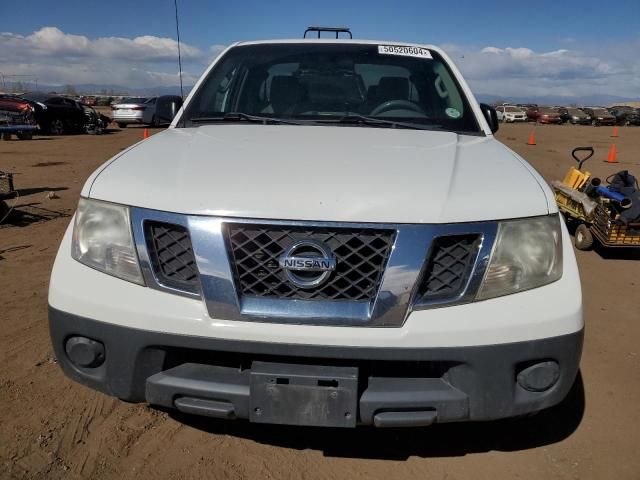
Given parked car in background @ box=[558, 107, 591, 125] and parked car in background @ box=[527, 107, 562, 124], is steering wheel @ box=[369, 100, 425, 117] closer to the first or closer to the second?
parked car in background @ box=[527, 107, 562, 124]

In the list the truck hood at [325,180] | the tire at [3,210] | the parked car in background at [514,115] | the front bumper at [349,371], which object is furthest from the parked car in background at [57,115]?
the parked car in background at [514,115]

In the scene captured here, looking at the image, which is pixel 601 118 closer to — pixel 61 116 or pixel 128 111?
pixel 128 111

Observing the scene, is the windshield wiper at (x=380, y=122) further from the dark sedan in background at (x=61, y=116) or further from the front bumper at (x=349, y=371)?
the dark sedan in background at (x=61, y=116)

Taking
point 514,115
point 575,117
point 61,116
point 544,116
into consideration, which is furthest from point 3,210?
point 575,117

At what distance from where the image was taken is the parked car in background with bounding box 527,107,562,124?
44.5m

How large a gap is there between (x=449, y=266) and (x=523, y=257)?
31 cm

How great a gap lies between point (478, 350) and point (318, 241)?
68 centimetres

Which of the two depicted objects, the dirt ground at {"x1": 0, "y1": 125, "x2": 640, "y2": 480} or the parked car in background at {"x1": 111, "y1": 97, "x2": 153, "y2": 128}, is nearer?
the dirt ground at {"x1": 0, "y1": 125, "x2": 640, "y2": 480}

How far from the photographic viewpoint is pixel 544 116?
44.8 m

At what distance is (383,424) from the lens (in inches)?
77.6

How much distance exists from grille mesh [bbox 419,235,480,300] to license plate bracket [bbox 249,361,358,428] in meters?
0.40

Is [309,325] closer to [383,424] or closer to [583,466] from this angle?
[383,424]

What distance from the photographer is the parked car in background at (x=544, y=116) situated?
146 feet

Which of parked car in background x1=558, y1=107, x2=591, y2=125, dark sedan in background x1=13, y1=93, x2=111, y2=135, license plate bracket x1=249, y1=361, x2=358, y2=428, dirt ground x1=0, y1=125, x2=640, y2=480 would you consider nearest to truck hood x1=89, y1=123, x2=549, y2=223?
dirt ground x1=0, y1=125, x2=640, y2=480
